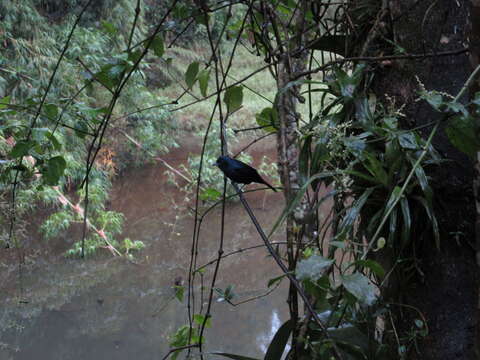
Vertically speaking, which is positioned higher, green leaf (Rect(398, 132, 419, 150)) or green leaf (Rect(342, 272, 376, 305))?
green leaf (Rect(398, 132, 419, 150))

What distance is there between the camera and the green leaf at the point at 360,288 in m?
0.51

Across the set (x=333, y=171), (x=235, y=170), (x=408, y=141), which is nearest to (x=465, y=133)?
(x=408, y=141)

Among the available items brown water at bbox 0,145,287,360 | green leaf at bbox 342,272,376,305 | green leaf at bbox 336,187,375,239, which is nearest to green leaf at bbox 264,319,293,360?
green leaf at bbox 336,187,375,239

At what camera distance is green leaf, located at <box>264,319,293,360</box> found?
80cm

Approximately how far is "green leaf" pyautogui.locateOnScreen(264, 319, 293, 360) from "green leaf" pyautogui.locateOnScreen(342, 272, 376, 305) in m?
0.28

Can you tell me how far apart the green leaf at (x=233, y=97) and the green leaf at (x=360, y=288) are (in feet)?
1.49

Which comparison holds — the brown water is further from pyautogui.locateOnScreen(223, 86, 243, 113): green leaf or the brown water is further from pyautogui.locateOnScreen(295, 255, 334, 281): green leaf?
pyautogui.locateOnScreen(295, 255, 334, 281): green leaf

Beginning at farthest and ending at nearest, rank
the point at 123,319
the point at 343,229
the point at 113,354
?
the point at 123,319, the point at 113,354, the point at 343,229

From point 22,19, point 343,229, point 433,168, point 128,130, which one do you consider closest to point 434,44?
point 433,168

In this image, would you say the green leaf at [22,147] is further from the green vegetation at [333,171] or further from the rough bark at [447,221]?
the rough bark at [447,221]

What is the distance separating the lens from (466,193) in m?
0.76

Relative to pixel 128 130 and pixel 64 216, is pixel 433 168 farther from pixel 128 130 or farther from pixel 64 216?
pixel 128 130

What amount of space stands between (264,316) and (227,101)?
2.82 meters

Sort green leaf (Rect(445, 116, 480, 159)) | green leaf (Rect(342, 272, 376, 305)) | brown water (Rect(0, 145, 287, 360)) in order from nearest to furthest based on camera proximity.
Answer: green leaf (Rect(342, 272, 376, 305)), green leaf (Rect(445, 116, 480, 159)), brown water (Rect(0, 145, 287, 360))
